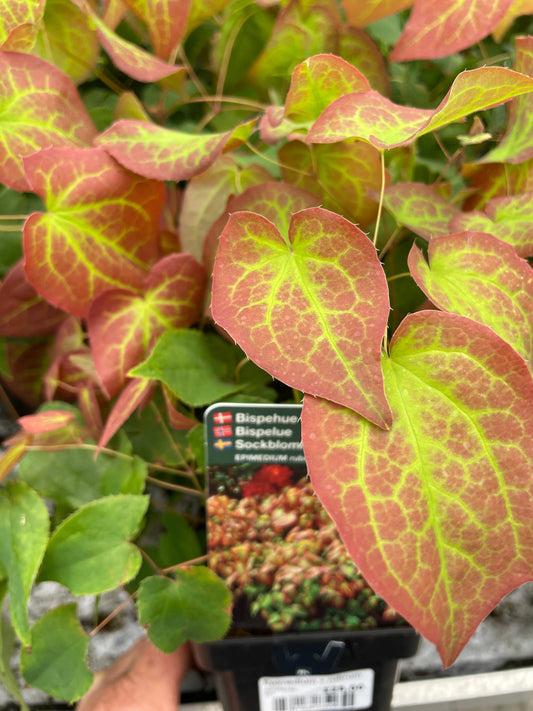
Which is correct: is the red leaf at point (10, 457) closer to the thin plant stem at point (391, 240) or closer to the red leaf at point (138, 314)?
the red leaf at point (138, 314)

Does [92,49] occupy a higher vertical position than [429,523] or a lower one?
higher

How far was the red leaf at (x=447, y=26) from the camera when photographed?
0.40m

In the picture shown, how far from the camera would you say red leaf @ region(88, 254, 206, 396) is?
1.33 feet

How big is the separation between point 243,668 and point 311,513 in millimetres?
138

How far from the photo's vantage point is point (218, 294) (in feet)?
1.02

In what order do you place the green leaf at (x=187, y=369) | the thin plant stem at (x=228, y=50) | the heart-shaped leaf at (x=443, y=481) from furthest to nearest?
the thin plant stem at (x=228, y=50) → the green leaf at (x=187, y=369) → the heart-shaped leaf at (x=443, y=481)

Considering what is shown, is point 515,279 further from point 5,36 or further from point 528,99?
point 5,36

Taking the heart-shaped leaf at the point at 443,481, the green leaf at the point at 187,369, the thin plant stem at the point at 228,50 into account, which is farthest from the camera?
the thin plant stem at the point at 228,50

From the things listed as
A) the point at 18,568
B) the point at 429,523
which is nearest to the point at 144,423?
the point at 18,568

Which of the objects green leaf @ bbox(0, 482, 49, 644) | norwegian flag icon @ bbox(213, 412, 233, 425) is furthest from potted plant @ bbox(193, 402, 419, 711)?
green leaf @ bbox(0, 482, 49, 644)

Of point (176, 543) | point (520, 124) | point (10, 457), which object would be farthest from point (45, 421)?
point (520, 124)

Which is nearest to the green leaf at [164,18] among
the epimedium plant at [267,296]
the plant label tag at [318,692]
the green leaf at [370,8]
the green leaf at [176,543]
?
the epimedium plant at [267,296]

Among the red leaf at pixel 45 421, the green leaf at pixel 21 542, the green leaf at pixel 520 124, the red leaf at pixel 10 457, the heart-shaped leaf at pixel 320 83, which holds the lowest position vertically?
the green leaf at pixel 21 542

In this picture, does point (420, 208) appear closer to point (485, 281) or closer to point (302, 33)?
point (485, 281)
